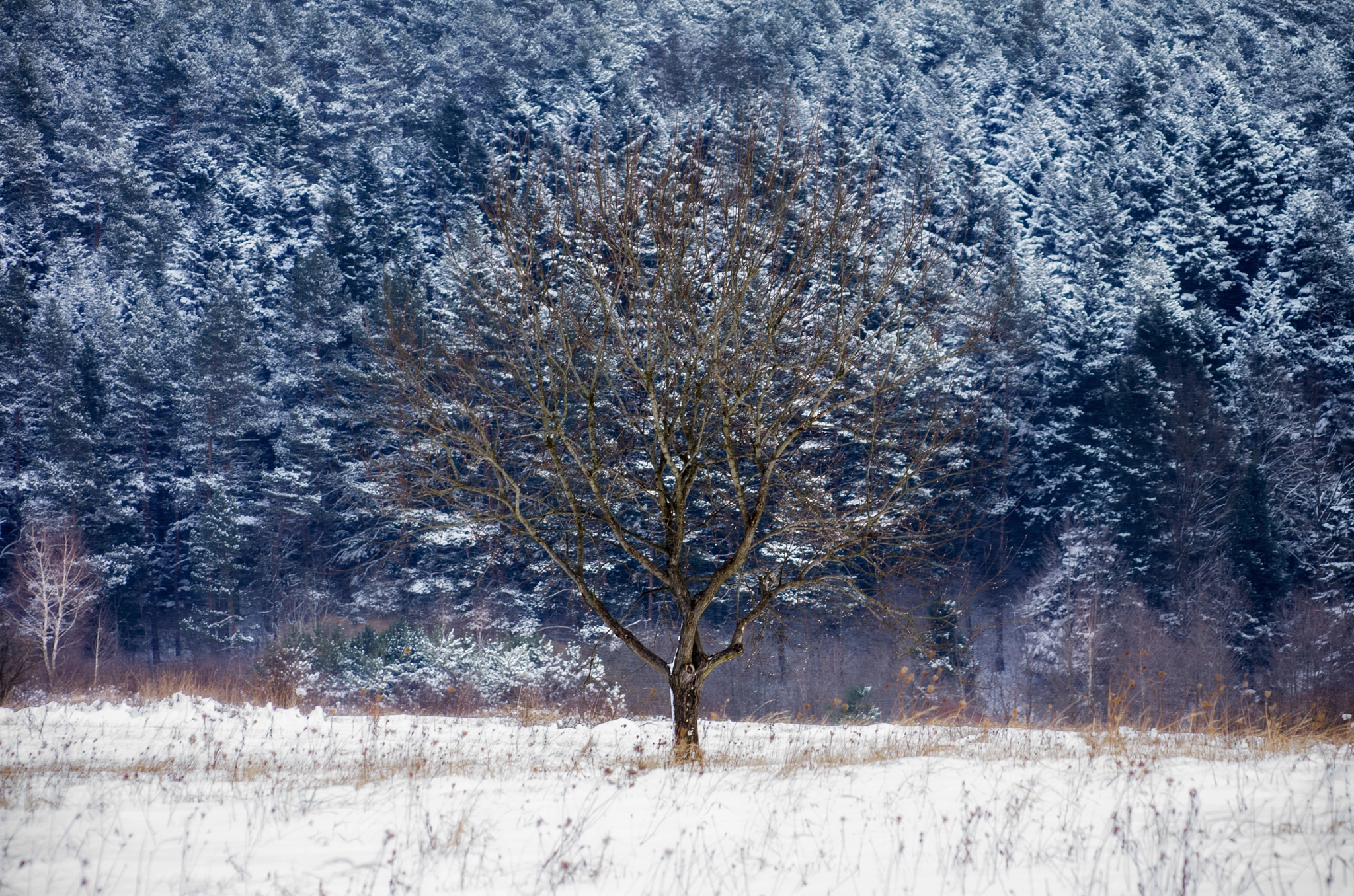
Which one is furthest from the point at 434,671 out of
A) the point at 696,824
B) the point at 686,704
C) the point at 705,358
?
the point at 696,824

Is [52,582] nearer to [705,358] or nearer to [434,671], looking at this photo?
[434,671]

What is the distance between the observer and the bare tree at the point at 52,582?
2631 cm

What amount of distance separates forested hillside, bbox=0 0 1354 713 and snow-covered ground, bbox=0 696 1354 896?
385 centimetres

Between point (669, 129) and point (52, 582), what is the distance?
989 inches

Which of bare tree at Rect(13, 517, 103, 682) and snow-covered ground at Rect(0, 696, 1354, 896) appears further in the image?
bare tree at Rect(13, 517, 103, 682)

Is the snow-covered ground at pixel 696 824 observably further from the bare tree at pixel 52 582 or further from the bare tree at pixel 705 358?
the bare tree at pixel 52 582

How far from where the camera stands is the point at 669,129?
57.7 ft

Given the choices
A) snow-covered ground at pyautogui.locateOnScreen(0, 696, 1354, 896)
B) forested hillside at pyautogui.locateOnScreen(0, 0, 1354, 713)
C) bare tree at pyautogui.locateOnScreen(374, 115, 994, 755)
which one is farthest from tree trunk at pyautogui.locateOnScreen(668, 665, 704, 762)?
forested hillside at pyautogui.locateOnScreen(0, 0, 1354, 713)

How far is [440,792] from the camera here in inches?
239

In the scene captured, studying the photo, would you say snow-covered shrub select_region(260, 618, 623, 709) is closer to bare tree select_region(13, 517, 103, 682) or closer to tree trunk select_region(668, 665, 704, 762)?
bare tree select_region(13, 517, 103, 682)

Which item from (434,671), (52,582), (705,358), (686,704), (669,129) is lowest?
(434,671)

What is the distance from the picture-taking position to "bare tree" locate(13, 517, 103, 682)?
26.3 metres

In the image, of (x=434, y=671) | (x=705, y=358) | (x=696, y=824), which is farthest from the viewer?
(x=434, y=671)

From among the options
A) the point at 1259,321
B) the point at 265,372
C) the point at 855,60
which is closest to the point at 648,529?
the point at 1259,321
